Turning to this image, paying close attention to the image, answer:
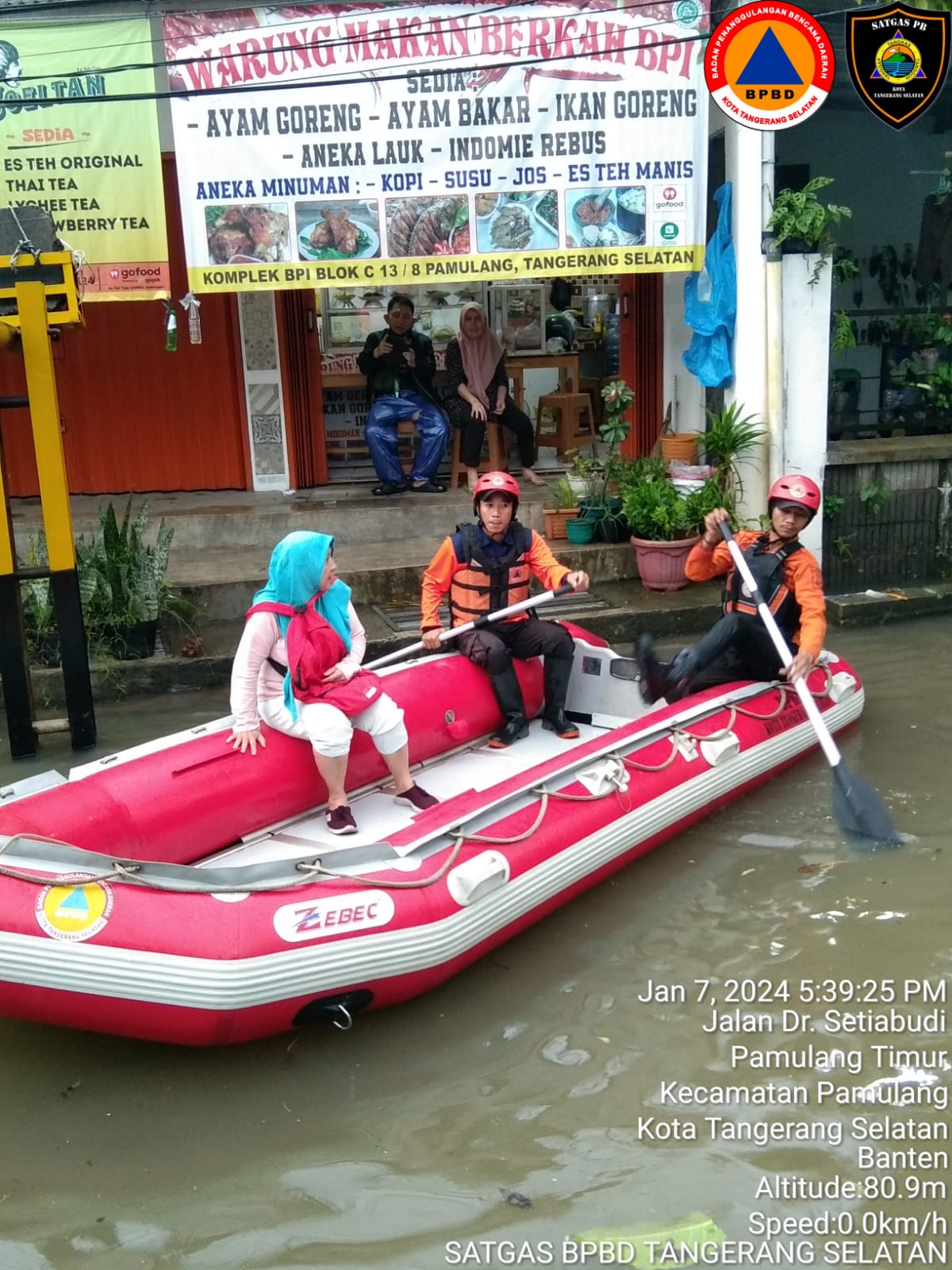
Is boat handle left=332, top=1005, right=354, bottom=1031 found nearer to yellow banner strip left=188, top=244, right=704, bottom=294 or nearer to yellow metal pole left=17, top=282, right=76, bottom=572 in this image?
yellow metal pole left=17, top=282, right=76, bottom=572

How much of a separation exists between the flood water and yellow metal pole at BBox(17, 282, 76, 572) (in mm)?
2629

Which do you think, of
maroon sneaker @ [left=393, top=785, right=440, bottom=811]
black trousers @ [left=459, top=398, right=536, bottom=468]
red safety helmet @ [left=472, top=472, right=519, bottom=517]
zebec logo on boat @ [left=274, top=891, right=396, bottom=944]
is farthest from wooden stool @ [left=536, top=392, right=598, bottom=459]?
zebec logo on boat @ [left=274, top=891, right=396, bottom=944]

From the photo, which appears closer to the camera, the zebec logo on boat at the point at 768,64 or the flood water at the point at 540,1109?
the flood water at the point at 540,1109

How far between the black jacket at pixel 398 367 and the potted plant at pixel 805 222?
2653 millimetres

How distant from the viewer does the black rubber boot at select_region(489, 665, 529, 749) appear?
18.4 ft

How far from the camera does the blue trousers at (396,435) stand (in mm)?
8883

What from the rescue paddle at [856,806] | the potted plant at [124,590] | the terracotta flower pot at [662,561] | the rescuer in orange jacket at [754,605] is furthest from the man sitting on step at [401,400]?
the rescue paddle at [856,806]

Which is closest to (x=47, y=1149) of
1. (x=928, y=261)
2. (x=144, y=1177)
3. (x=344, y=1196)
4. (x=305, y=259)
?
(x=144, y=1177)

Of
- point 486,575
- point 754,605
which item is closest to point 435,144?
point 486,575

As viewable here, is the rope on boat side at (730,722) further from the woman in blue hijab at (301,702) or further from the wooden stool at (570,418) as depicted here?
the wooden stool at (570,418)

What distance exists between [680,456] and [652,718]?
350cm

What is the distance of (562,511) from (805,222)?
2355 millimetres

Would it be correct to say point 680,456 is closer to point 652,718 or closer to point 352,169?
point 352,169

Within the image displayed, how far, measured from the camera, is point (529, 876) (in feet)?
13.7
